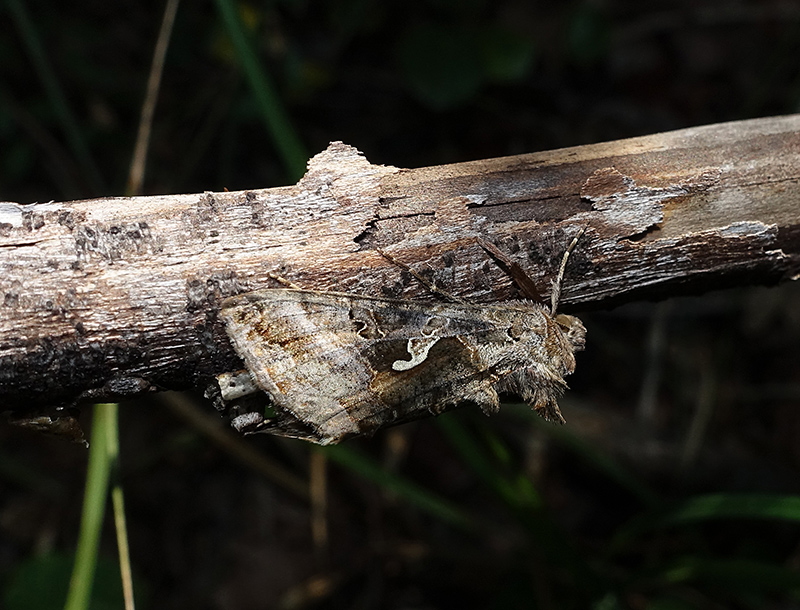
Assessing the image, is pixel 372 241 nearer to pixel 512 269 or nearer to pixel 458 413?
pixel 512 269

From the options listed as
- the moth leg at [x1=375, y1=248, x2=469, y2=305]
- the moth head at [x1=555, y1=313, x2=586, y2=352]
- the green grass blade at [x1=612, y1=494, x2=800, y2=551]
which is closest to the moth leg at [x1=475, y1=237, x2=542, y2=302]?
the moth leg at [x1=375, y1=248, x2=469, y2=305]

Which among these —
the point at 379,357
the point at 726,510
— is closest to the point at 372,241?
the point at 379,357

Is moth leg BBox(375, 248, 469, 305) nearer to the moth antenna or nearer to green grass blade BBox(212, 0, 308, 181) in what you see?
the moth antenna

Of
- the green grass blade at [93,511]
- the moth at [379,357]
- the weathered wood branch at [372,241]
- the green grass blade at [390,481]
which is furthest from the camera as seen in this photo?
the green grass blade at [390,481]

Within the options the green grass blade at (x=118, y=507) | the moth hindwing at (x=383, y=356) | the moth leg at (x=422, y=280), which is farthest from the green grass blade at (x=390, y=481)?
the moth leg at (x=422, y=280)

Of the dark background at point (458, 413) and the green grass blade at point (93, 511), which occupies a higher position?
the dark background at point (458, 413)

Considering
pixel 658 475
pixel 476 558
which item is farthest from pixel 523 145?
pixel 476 558

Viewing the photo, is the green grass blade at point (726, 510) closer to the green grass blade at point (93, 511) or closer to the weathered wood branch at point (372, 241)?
the weathered wood branch at point (372, 241)
